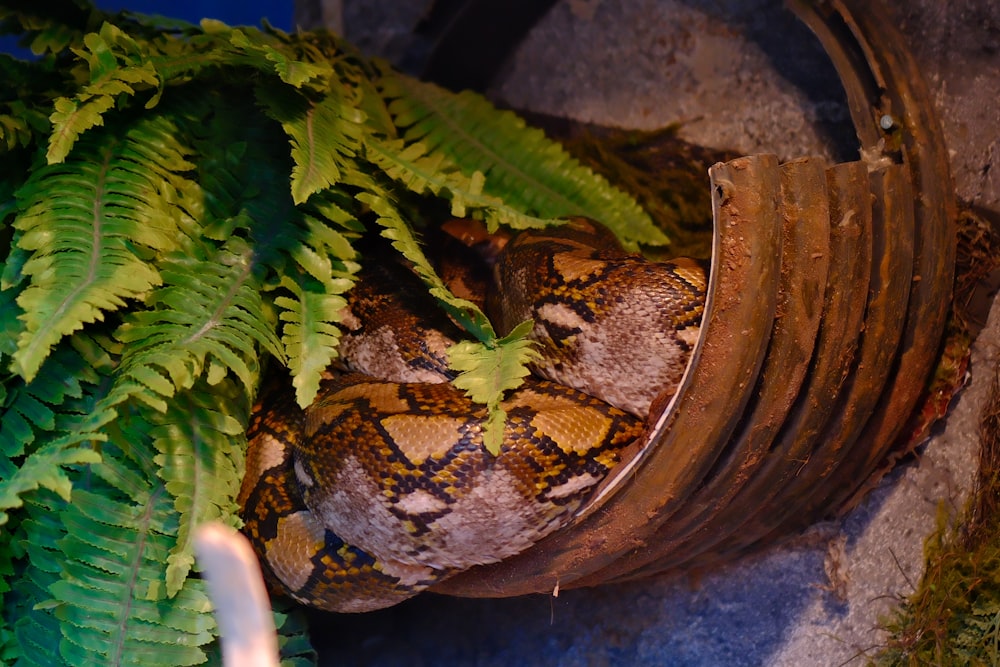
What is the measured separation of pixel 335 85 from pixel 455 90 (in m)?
0.77

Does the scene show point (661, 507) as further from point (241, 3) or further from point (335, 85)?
point (241, 3)

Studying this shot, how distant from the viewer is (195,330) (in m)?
1.43

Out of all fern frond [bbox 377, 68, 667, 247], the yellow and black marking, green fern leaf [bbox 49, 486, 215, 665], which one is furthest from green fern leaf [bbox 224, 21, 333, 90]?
green fern leaf [bbox 49, 486, 215, 665]

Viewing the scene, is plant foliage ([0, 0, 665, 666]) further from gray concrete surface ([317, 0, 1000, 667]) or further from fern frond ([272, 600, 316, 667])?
gray concrete surface ([317, 0, 1000, 667])

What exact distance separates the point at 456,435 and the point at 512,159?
0.87 meters

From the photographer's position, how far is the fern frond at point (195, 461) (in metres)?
1.42

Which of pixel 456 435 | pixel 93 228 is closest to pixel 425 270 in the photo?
pixel 456 435

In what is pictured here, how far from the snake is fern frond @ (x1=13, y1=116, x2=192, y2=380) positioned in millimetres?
463

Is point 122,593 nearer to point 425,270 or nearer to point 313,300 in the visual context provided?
point 313,300

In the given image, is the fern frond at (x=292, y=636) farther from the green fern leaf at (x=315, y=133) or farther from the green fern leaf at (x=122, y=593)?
the green fern leaf at (x=315, y=133)

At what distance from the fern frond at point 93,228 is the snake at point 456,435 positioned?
0.46 meters

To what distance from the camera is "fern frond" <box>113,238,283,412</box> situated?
132cm

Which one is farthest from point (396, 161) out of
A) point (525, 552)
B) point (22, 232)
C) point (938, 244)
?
point (938, 244)

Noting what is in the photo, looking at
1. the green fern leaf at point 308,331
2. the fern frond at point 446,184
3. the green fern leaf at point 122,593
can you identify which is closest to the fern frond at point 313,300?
the green fern leaf at point 308,331
